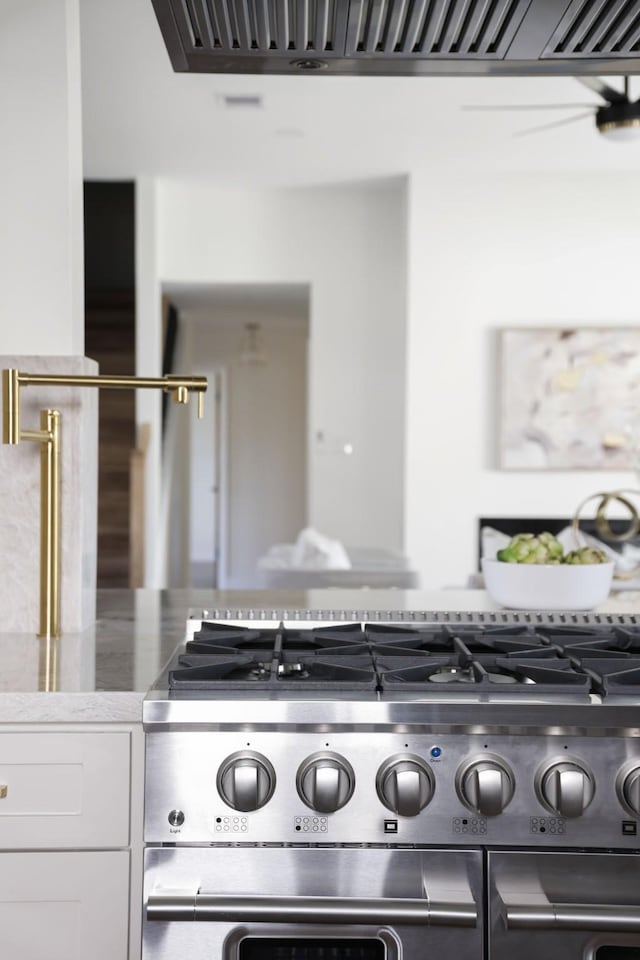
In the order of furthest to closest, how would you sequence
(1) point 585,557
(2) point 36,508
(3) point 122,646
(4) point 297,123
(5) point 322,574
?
1. (4) point 297,123
2. (5) point 322,574
3. (1) point 585,557
4. (2) point 36,508
5. (3) point 122,646

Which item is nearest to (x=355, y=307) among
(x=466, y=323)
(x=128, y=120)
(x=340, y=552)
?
(x=466, y=323)

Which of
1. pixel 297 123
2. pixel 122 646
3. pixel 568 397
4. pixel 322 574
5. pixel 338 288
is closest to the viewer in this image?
pixel 122 646

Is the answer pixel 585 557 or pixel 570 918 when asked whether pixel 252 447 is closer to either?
pixel 585 557

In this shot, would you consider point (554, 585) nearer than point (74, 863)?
No

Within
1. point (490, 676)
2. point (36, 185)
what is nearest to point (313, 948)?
point (490, 676)

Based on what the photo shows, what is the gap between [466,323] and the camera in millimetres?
6207

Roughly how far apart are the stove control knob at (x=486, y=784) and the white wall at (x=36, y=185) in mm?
1129

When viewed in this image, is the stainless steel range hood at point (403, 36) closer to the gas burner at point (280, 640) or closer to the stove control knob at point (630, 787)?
the gas burner at point (280, 640)

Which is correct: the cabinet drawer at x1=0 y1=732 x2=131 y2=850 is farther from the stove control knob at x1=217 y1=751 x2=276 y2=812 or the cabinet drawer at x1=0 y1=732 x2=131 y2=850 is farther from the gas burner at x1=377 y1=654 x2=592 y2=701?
the gas burner at x1=377 y1=654 x2=592 y2=701

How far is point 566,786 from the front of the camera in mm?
1222

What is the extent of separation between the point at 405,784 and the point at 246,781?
0.20m

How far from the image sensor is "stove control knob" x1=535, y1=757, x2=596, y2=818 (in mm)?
1222

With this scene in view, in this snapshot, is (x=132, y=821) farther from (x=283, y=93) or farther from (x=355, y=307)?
(x=355, y=307)

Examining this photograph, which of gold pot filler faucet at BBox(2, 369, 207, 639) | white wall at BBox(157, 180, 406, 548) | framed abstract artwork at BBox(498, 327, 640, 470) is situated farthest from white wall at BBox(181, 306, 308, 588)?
gold pot filler faucet at BBox(2, 369, 207, 639)
